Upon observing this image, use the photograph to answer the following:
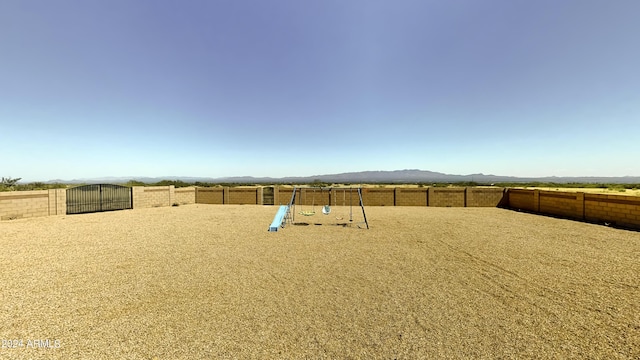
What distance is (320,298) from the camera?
572 cm

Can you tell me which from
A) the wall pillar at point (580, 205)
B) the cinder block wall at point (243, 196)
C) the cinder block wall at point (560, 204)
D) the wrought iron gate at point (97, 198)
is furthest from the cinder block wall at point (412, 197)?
the wrought iron gate at point (97, 198)

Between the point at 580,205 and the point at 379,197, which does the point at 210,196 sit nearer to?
the point at 379,197

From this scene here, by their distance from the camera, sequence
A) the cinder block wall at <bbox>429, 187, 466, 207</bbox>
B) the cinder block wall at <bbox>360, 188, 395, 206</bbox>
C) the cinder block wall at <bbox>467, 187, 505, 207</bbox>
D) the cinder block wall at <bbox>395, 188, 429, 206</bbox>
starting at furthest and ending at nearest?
the cinder block wall at <bbox>360, 188, 395, 206</bbox>
the cinder block wall at <bbox>395, 188, 429, 206</bbox>
the cinder block wall at <bbox>429, 187, 466, 207</bbox>
the cinder block wall at <bbox>467, 187, 505, 207</bbox>

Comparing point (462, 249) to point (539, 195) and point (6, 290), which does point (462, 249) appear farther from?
point (539, 195)

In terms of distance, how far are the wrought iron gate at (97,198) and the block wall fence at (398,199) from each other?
0.57 m

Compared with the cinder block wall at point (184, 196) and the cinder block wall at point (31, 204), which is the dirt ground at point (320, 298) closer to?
the cinder block wall at point (31, 204)

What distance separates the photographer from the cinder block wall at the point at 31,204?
648 inches

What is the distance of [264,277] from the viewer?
23.0 feet

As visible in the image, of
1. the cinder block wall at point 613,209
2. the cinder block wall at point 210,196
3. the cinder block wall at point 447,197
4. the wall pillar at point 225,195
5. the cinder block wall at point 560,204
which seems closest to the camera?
the cinder block wall at point 613,209

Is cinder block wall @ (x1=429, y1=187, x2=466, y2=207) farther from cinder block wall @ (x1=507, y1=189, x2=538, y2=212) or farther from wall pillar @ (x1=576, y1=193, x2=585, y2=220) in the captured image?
wall pillar @ (x1=576, y1=193, x2=585, y2=220)

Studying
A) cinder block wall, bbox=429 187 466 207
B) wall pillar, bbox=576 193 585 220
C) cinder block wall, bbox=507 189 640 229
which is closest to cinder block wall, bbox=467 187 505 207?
cinder block wall, bbox=429 187 466 207

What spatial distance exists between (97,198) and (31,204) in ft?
13.5

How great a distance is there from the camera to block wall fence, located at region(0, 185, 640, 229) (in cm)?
1473

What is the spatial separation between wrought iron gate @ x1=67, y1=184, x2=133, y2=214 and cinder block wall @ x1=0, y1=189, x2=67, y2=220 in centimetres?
66
